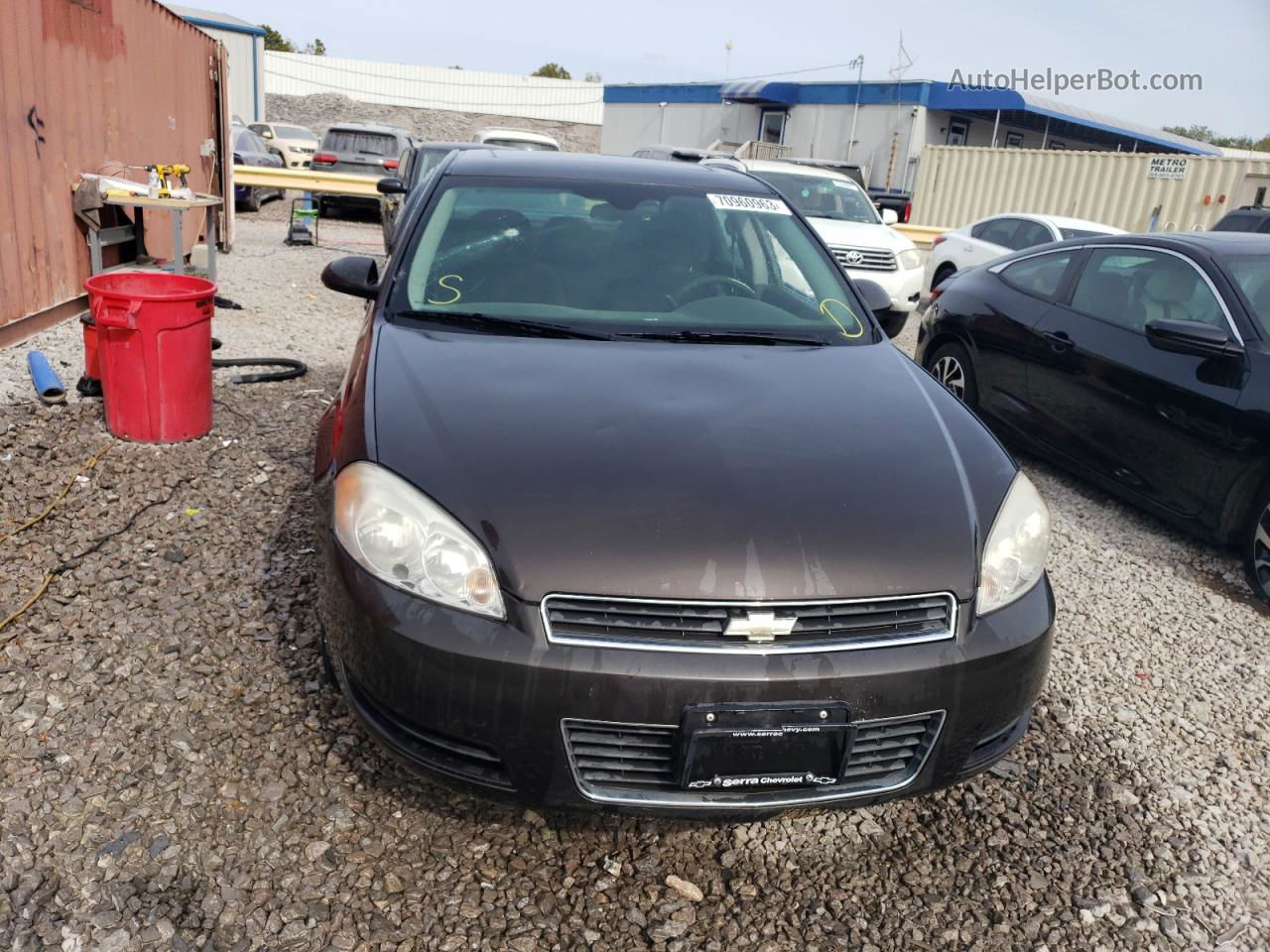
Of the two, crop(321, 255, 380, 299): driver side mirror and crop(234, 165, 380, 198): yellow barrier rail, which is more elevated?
crop(321, 255, 380, 299): driver side mirror

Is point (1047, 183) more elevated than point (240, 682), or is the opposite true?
point (1047, 183)

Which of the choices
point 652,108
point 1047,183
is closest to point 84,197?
point 1047,183

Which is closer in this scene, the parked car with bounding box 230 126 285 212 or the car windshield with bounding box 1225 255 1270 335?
the car windshield with bounding box 1225 255 1270 335

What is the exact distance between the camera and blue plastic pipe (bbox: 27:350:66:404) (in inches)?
213

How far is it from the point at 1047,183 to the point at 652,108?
19.3 meters

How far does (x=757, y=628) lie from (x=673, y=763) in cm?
33

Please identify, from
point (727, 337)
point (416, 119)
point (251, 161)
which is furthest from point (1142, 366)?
point (416, 119)

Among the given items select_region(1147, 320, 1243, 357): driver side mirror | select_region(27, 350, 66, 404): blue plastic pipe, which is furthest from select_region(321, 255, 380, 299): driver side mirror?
select_region(1147, 320, 1243, 357): driver side mirror

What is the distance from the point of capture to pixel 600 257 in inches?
139

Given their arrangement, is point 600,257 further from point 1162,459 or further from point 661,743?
point 1162,459

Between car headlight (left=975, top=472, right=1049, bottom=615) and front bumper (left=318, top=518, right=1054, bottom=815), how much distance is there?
0.05 meters

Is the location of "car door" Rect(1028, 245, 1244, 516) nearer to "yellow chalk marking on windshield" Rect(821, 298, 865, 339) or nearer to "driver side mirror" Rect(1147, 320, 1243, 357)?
"driver side mirror" Rect(1147, 320, 1243, 357)

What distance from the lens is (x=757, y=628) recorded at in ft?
7.00

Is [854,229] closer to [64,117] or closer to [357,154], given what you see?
[64,117]
